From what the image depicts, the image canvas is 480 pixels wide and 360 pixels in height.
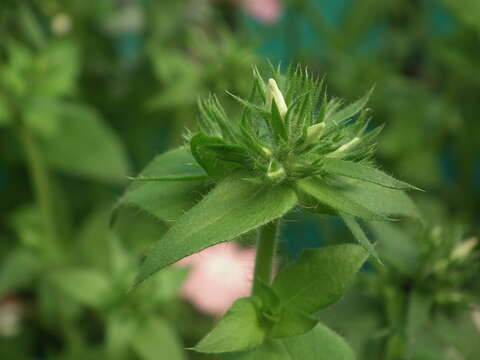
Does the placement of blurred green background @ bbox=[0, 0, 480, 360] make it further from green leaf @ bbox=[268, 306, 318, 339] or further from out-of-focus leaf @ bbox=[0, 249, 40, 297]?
green leaf @ bbox=[268, 306, 318, 339]

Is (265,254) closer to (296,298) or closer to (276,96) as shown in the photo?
(296,298)

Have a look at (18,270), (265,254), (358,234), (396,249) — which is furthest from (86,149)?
(358,234)

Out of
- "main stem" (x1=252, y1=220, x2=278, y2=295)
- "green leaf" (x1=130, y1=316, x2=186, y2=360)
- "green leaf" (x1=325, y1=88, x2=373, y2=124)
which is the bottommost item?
"green leaf" (x1=130, y1=316, x2=186, y2=360)

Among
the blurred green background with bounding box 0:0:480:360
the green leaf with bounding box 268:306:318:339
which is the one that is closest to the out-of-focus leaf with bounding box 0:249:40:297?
the blurred green background with bounding box 0:0:480:360

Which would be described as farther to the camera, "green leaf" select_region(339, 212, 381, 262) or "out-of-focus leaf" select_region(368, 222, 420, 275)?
"out-of-focus leaf" select_region(368, 222, 420, 275)

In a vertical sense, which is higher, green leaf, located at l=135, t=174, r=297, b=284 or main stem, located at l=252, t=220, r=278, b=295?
green leaf, located at l=135, t=174, r=297, b=284

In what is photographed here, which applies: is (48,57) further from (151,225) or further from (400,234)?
(400,234)
